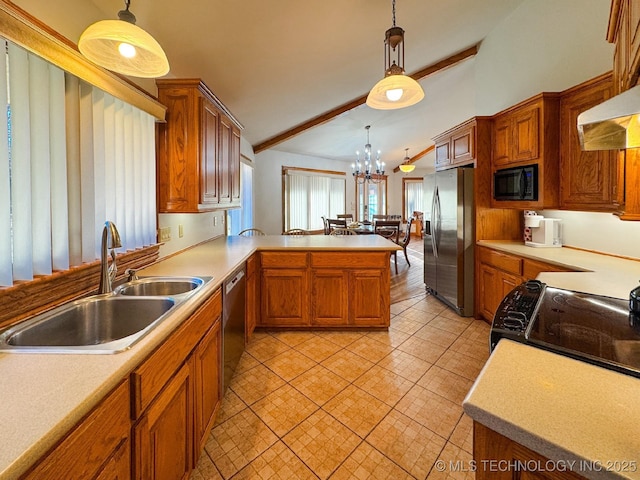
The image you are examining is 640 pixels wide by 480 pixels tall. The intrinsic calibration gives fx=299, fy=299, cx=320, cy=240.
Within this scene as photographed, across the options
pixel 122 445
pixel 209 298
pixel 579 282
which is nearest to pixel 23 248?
pixel 209 298

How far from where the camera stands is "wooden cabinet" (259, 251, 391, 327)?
288cm

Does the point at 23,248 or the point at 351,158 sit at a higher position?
the point at 351,158

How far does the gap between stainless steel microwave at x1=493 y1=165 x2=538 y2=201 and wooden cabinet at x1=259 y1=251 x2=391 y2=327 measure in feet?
4.51

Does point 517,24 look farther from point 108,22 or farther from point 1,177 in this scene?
point 1,177

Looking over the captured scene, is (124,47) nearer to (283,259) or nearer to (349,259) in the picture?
(283,259)

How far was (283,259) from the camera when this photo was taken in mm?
2889

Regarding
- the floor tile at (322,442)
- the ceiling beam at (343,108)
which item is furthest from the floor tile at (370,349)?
the ceiling beam at (343,108)

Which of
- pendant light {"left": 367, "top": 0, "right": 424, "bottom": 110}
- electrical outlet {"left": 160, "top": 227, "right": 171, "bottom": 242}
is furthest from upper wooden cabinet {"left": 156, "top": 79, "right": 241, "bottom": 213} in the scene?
pendant light {"left": 367, "top": 0, "right": 424, "bottom": 110}

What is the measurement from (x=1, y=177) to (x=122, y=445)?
3.28 feet

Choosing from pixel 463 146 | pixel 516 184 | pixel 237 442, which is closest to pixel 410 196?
pixel 463 146

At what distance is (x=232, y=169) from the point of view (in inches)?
125

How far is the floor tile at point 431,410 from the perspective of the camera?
172cm

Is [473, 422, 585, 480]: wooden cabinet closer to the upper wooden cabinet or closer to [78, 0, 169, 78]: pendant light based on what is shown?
[78, 0, 169, 78]: pendant light

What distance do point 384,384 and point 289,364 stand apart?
2.47 feet
